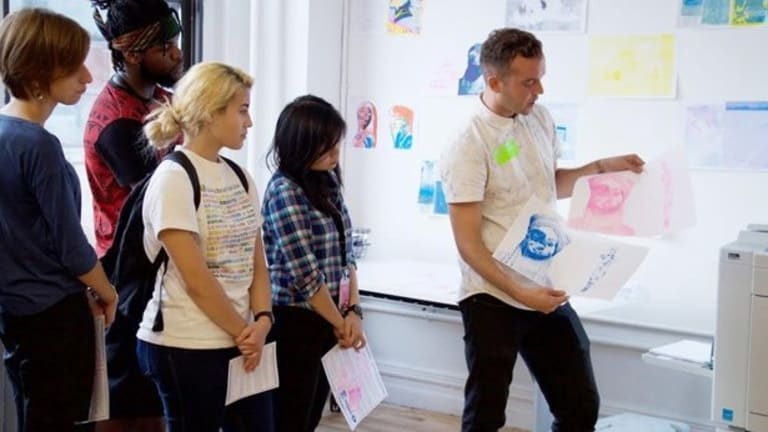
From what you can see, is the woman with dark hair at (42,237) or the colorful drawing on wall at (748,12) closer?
the woman with dark hair at (42,237)

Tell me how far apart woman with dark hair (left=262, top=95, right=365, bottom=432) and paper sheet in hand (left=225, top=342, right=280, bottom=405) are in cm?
14

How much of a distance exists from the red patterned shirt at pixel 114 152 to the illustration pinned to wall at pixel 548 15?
5.33 ft

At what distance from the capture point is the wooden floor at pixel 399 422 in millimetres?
3201

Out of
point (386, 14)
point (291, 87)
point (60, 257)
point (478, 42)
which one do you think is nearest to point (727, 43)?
point (478, 42)

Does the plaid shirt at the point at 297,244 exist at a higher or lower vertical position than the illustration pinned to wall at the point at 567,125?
lower

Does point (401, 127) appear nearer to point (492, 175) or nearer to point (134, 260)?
point (492, 175)

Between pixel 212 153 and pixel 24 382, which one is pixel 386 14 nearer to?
A: pixel 212 153

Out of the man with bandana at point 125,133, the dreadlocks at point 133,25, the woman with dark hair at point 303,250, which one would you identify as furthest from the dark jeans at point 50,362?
the dreadlocks at point 133,25

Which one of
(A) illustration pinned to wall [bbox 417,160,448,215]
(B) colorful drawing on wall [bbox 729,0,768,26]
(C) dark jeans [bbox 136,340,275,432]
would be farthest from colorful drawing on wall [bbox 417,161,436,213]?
(C) dark jeans [bbox 136,340,275,432]

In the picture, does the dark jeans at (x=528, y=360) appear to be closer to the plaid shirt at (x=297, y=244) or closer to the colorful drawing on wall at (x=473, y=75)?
the plaid shirt at (x=297, y=244)

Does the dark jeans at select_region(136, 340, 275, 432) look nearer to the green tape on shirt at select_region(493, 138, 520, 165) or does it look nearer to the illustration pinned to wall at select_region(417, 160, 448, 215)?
the green tape on shirt at select_region(493, 138, 520, 165)

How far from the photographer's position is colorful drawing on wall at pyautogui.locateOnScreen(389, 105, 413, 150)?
349 cm

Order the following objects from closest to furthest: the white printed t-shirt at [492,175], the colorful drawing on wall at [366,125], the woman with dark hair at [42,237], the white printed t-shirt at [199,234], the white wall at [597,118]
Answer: the woman with dark hair at [42,237] < the white printed t-shirt at [199,234] < the white printed t-shirt at [492,175] < the white wall at [597,118] < the colorful drawing on wall at [366,125]

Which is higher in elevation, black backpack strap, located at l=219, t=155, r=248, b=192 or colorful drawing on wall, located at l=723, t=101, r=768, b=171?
colorful drawing on wall, located at l=723, t=101, r=768, b=171
